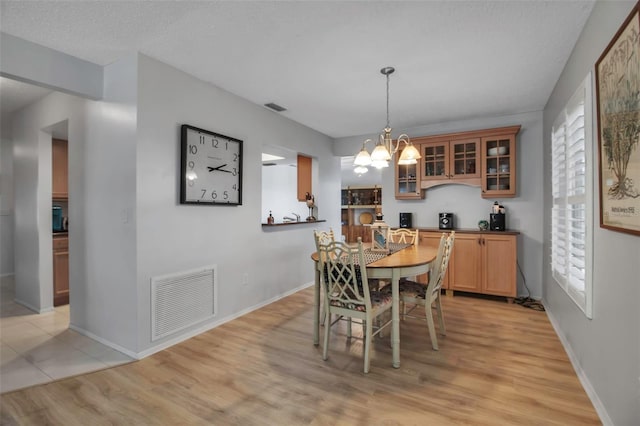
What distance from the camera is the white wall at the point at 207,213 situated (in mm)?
2588

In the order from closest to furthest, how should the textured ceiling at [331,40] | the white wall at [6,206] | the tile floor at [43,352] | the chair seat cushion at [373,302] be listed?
1. the textured ceiling at [331,40]
2. the tile floor at [43,352]
3. the chair seat cushion at [373,302]
4. the white wall at [6,206]

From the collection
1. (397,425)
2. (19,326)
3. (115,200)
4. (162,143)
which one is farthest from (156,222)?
(397,425)

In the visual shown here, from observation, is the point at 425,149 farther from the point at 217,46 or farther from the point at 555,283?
the point at 217,46

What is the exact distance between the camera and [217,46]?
8.02ft

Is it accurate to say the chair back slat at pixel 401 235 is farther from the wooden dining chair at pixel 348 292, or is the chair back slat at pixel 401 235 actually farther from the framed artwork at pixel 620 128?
the framed artwork at pixel 620 128

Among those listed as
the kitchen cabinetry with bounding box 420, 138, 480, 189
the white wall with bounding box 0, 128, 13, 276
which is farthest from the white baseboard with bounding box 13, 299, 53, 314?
the kitchen cabinetry with bounding box 420, 138, 480, 189

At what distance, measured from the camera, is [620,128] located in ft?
4.83

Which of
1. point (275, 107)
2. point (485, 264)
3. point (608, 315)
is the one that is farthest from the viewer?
point (485, 264)

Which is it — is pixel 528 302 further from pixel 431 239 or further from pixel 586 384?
pixel 586 384

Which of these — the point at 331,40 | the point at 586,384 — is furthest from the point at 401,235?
the point at 331,40

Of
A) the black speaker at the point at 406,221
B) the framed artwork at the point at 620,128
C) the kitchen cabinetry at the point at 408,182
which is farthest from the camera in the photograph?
the black speaker at the point at 406,221

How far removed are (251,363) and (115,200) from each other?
181 centimetres

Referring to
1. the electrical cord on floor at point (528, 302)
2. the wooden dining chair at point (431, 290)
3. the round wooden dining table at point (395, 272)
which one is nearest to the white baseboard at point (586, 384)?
the electrical cord on floor at point (528, 302)

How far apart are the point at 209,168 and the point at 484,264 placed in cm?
361
